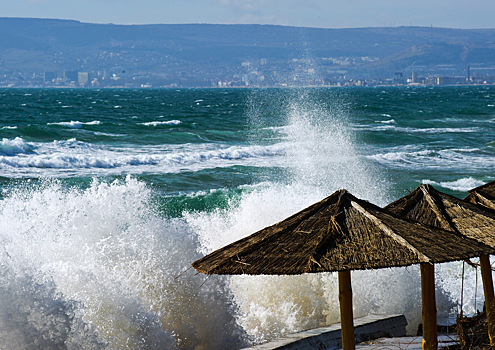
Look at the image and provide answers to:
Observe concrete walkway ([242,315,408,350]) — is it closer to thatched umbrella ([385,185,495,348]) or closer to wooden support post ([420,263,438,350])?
thatched umbrella ([385,185,495,348])

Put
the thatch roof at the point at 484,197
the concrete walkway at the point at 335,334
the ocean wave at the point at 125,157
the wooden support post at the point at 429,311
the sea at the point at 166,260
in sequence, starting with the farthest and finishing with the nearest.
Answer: the ocean wave at the point at 125,157 → the sea at the point at 166,260 → the thatch roof at the point at 484,197 → the concrete walkway at the point at 335,334 → the wooden support post at the point at 429,311

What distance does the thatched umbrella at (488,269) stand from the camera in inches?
214

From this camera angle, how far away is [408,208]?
17.7 feet

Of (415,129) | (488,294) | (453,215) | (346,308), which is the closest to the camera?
(346,308)

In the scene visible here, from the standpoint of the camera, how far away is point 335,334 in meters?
6.00

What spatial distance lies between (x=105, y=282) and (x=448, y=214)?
4657 millimetres

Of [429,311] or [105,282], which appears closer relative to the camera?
[429,311]

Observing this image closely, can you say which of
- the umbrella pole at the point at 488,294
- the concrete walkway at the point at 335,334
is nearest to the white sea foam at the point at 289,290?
the concrete walkway at the point at 335,334

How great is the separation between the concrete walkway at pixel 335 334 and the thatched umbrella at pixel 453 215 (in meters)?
1.24

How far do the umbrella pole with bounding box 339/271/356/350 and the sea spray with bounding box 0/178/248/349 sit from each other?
2.78 metres

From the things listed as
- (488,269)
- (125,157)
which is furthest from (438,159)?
(488,269)

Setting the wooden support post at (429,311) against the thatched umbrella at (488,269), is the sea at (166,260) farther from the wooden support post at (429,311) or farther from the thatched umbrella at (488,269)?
the wooden support post at (429,311)

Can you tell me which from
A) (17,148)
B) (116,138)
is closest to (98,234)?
(17,148)

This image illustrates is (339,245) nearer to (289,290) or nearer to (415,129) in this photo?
(289,290)
